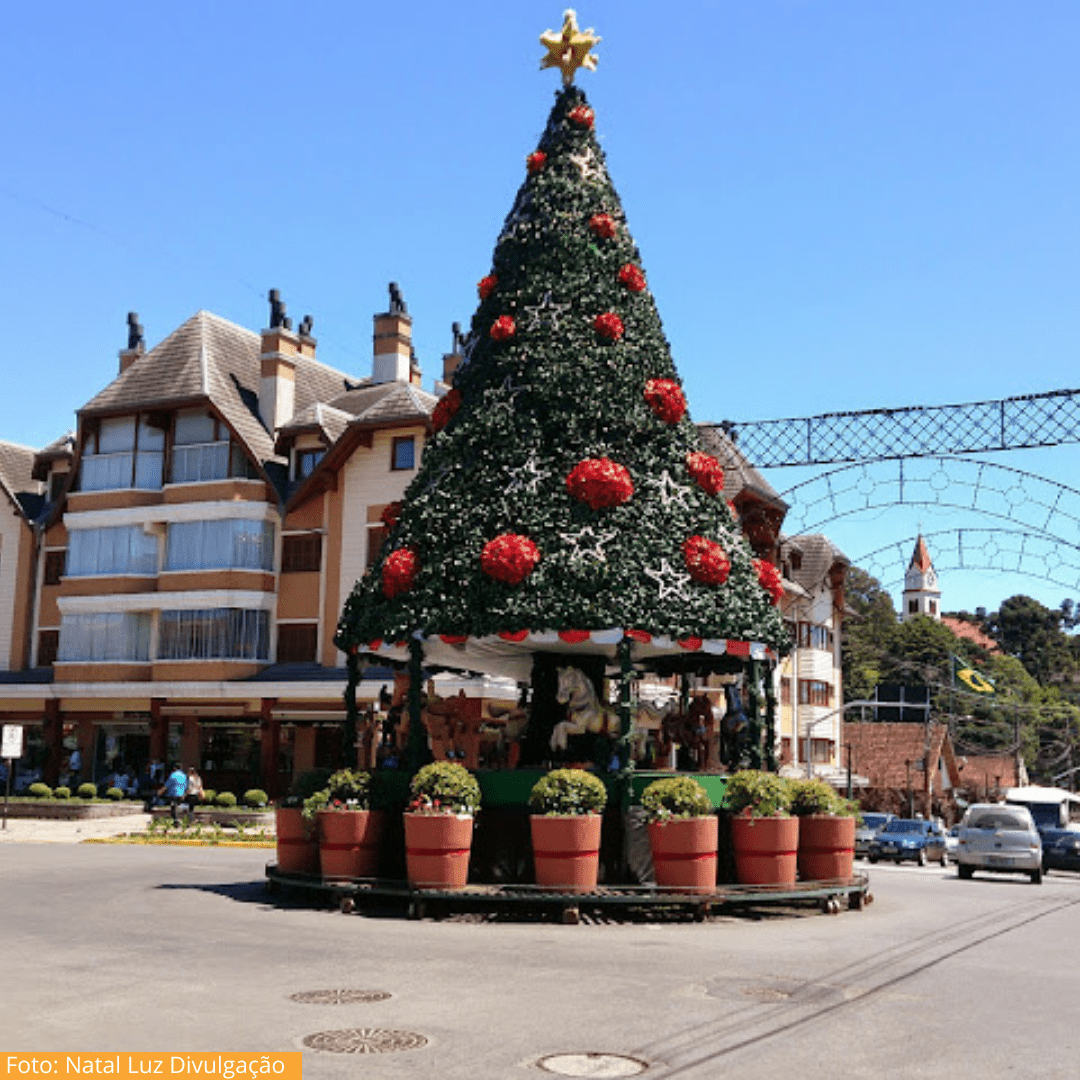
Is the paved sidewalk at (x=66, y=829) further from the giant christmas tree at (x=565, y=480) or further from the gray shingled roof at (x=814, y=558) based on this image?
the gray shingled roof at (x=814, y=558)

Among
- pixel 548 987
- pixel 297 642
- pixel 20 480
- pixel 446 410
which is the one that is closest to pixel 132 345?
pixel 20 480

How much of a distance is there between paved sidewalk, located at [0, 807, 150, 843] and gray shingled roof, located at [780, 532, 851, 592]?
34.3m

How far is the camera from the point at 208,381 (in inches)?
1743

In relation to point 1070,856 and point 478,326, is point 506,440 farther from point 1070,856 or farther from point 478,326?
→ point 1070,856

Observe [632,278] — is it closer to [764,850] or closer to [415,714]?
[415,714]

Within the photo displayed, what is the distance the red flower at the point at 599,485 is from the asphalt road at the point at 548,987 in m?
5.22

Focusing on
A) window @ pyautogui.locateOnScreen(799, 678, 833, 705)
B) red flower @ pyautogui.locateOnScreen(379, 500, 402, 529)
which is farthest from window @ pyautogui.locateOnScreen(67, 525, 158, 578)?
window @ pyautogui.locateOnScreen(799, 678, 833, 705)

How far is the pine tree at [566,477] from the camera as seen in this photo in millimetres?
16297

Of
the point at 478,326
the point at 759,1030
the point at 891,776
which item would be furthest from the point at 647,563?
the point at 891,776

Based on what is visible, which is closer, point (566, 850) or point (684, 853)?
point (566, 850)

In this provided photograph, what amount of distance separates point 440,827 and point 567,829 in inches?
57.1

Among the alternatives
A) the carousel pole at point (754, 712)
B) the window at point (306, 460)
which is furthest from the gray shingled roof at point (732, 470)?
the window at point (306, 460)

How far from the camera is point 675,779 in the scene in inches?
598

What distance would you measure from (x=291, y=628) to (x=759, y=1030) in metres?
36.5
